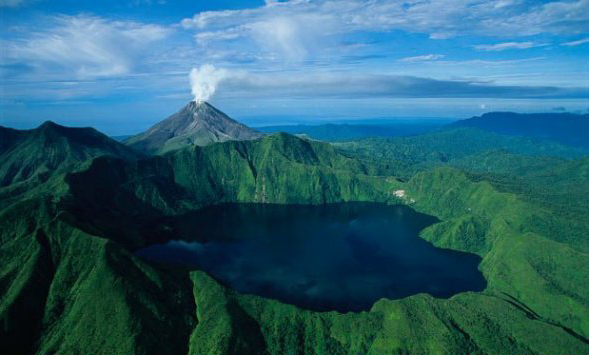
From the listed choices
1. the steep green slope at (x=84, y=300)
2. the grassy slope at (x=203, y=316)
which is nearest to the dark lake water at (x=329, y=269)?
the grassy slope at (x=203, y=316)

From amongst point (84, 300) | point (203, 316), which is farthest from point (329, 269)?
point (84, 300)

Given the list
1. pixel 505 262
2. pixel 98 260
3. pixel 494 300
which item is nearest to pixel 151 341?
pixel 98 260

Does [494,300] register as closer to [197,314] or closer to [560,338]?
[560,338]

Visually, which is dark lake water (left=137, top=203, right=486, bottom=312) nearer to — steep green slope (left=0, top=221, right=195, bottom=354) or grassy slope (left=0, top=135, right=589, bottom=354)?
grassy slope (left=0, top=135, right=589, bottom=354)

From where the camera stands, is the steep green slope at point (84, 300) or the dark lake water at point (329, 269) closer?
the steep green slope at point (84, 300)

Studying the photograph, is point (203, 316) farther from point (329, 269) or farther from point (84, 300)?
point (329, 269)

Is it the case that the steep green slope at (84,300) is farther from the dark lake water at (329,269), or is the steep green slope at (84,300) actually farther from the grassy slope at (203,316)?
the dark lake water at (329,269)

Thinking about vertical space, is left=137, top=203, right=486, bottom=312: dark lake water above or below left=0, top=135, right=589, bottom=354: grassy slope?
below

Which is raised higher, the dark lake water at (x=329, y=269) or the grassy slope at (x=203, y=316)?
the grassy slope at (x=203, y=316)

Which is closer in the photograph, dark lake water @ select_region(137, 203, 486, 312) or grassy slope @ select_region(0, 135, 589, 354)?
grassy slope @ select_region(0, 135, 589, 354)

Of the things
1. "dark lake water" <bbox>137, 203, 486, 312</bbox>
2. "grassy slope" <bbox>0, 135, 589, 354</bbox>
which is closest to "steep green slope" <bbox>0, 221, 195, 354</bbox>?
"grassy slope" <bbox>0, 135, 589, 354</bbox>

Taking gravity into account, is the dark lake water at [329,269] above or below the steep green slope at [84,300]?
below
